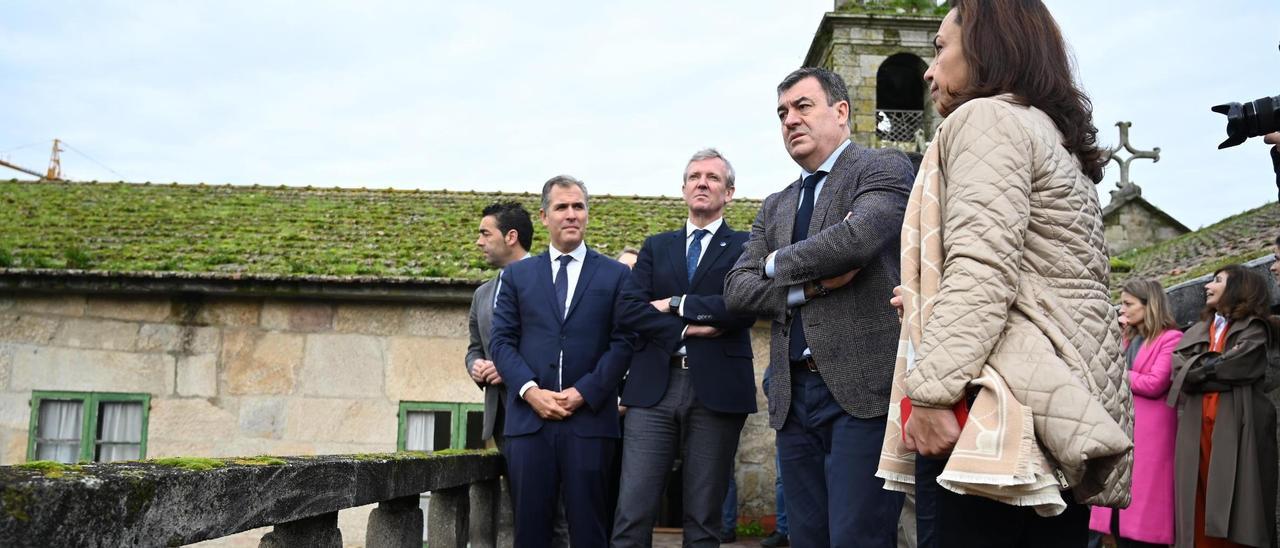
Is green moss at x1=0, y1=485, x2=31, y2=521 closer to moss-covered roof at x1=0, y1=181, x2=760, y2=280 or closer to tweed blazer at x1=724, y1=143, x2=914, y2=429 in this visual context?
tweed blazer at x1=724, y1=143, x2=914, y2=429

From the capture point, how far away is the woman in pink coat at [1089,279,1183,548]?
5895 mm

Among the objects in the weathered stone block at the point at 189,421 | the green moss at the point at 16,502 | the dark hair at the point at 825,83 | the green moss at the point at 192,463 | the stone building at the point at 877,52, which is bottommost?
the weathered stone block at the point at 189,421

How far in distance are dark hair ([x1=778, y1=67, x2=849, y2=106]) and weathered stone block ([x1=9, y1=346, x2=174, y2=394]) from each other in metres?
7.57

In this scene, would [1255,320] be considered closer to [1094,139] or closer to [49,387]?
[1094,139]

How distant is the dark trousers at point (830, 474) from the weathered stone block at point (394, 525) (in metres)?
1.38

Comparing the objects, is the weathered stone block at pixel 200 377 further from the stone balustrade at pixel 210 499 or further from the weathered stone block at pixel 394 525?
the weathered stone block at pixel 394 525

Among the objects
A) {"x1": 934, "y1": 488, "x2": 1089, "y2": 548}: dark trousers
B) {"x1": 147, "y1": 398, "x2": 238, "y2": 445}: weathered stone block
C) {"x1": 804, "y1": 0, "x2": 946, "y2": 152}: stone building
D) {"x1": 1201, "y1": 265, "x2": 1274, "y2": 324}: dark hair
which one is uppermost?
{"x1": 804, "y1": 0, "x2": 946, "y2": 152}: stone building

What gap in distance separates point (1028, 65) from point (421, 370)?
7707 mm

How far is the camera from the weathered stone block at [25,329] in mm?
9453

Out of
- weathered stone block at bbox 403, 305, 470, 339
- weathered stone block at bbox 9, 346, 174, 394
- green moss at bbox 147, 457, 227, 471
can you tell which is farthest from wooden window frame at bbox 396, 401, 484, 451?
green moss at bbox 147, 457, 227, 471

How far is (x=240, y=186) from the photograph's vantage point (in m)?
13.9

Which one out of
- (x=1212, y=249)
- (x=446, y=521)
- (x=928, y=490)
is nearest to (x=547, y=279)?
(x=446, y=521)

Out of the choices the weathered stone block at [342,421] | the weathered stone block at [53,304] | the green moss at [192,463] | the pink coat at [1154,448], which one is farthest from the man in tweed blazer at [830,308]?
the weathered stone block at [53,304]

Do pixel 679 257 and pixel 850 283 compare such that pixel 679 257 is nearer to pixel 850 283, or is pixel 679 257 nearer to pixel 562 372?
pixel 562 372
